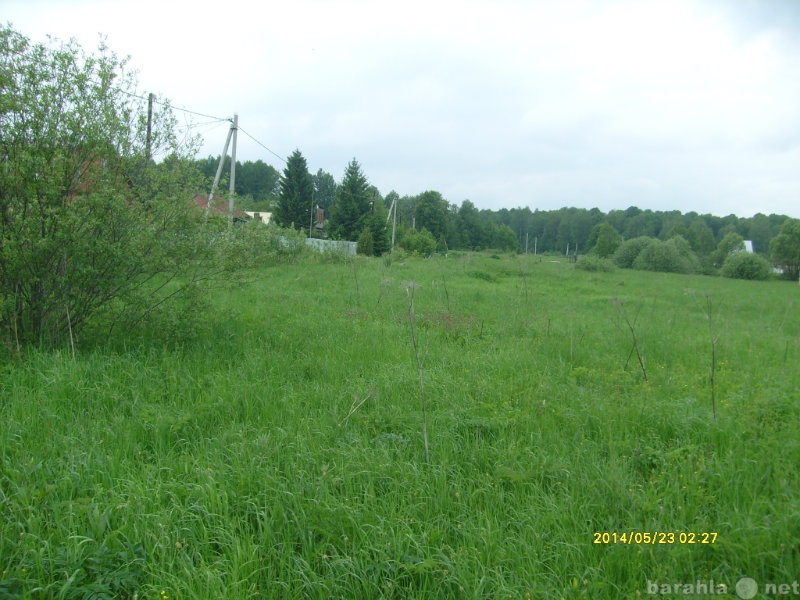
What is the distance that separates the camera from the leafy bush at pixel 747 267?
39.6 meters

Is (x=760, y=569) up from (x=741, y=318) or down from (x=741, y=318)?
down

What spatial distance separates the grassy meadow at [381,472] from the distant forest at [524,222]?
139 ft

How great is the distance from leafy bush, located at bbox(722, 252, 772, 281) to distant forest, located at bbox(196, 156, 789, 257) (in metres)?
12.8

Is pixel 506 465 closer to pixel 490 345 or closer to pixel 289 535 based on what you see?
pixel 289 535

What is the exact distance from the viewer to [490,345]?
645cm

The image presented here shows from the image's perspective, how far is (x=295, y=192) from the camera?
42.9m

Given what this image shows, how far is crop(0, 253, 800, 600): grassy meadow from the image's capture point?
7.70 feet

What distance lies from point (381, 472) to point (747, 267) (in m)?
47.3

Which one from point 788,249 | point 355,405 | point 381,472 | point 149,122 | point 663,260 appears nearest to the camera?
point 381,472

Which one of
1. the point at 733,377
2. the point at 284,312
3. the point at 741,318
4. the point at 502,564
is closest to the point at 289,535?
the point at 502,564

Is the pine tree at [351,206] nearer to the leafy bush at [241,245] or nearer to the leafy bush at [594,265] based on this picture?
the leafy bush at [594,265]

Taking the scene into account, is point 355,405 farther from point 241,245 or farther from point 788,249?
point 788,249

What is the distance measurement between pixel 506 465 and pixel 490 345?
324cm

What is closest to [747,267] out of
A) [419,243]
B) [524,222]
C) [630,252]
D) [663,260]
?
[663,260]
